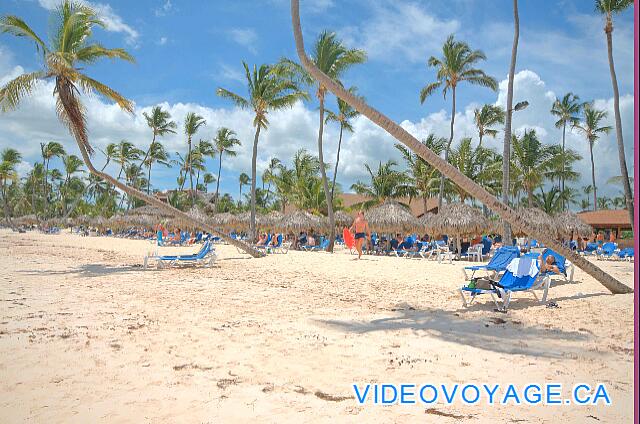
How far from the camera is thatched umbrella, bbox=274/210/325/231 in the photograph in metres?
24.3

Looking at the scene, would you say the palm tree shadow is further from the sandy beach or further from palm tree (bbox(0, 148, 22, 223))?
Result: palm tree (bbox(0, 148, 22, 223))

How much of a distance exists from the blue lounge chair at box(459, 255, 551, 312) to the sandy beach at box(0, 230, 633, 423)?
198mm

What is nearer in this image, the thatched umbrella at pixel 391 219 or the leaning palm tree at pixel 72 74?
the leaning palm tree at pixel 72 74

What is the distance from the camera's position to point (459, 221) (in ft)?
55.5

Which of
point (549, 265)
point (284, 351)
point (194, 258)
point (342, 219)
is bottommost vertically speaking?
point (284, 351)

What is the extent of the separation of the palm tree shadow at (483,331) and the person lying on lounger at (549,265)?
10.1ft

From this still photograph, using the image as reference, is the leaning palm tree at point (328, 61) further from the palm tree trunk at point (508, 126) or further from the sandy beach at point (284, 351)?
the sandy beach at point (284, 351)

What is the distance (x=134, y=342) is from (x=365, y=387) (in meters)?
2.47

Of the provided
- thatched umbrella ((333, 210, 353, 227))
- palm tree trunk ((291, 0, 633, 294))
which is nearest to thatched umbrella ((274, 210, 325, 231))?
thatched umbrella ((333, 210, 353, 227))

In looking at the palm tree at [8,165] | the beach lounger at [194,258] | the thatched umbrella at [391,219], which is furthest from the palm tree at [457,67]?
the palm tree at [8,165]

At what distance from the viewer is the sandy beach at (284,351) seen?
2.86 meters

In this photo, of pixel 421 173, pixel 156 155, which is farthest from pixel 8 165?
pixel 421 173

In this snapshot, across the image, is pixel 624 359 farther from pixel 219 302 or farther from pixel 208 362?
pixel 219 302

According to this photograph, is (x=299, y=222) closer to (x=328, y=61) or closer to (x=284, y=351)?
(x=328, y=61)
